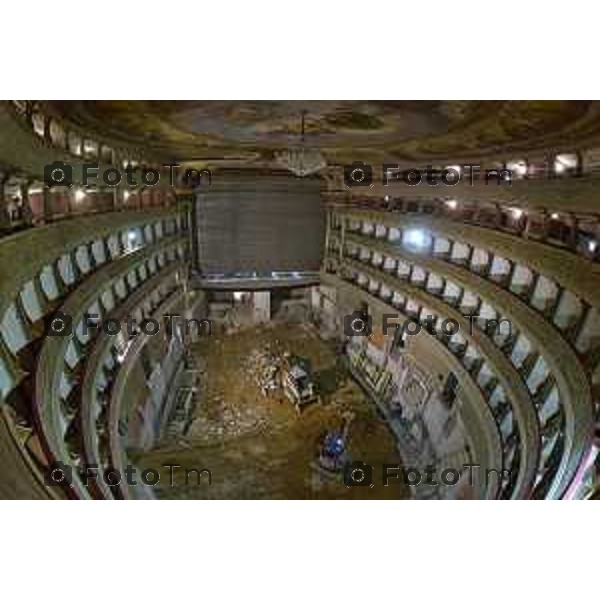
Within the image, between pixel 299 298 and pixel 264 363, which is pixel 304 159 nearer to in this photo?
pixel 299 298

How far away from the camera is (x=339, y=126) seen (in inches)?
163

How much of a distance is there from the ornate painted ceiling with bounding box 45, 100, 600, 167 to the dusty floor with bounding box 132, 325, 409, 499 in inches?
81.7

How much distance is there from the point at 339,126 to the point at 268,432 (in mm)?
3561

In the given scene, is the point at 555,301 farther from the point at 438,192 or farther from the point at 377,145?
the point at 377,145

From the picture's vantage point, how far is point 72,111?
352 cm

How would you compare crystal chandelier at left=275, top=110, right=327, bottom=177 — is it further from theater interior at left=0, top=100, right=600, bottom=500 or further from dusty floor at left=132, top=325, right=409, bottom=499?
dusty floor at left=132, top=325, right=409, bottom=499

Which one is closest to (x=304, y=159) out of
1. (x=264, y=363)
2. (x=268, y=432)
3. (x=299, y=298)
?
(x=299, y=298)

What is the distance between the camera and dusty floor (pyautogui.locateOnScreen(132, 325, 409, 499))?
5367mm

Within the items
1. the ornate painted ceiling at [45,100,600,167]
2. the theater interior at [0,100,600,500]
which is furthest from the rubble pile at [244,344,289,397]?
the ornate painted ceiling at [45,100,600,167]

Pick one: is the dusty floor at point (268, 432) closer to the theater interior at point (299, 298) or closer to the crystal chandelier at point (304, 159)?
the theater interior at point (299, 298)

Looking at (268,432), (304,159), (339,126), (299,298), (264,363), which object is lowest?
(268,432)

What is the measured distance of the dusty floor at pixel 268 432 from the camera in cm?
537

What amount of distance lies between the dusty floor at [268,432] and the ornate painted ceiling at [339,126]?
2.07 metres

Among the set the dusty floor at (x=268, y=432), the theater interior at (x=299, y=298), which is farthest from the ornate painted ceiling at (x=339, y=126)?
the dusty floor at (x=268, y=432)
